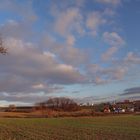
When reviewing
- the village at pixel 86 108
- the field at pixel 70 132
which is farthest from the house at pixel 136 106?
the field at pixel 70 132

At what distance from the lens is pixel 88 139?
2714 cm

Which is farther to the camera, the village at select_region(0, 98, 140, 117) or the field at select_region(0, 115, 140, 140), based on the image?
the village at select_region(0, 98, 140, 117)

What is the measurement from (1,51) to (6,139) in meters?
5.86

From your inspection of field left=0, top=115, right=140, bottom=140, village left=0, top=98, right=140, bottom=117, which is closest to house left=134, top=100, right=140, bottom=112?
village left=0, top=98, right=140, bottom=117

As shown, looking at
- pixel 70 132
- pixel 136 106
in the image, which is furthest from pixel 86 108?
pixel 70 132

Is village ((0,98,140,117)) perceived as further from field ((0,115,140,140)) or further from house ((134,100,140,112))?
field ((0,115,140,140))

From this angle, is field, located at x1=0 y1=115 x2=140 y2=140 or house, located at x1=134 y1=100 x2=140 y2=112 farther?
house, located at x1=134 y1=100 x2=140 y2=112

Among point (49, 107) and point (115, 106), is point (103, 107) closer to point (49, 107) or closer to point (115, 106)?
point (115, 106)

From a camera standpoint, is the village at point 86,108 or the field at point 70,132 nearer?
the field at point 70,132

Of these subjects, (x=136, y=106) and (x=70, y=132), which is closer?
(x=70, y=132)

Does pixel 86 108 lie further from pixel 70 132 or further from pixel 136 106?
pixel 70 132

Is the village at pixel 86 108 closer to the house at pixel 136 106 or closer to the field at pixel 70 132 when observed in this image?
the house at pixel 136 106

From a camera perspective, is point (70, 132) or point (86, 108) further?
point (86, 108)

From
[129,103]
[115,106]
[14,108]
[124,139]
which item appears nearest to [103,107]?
[115,106]
